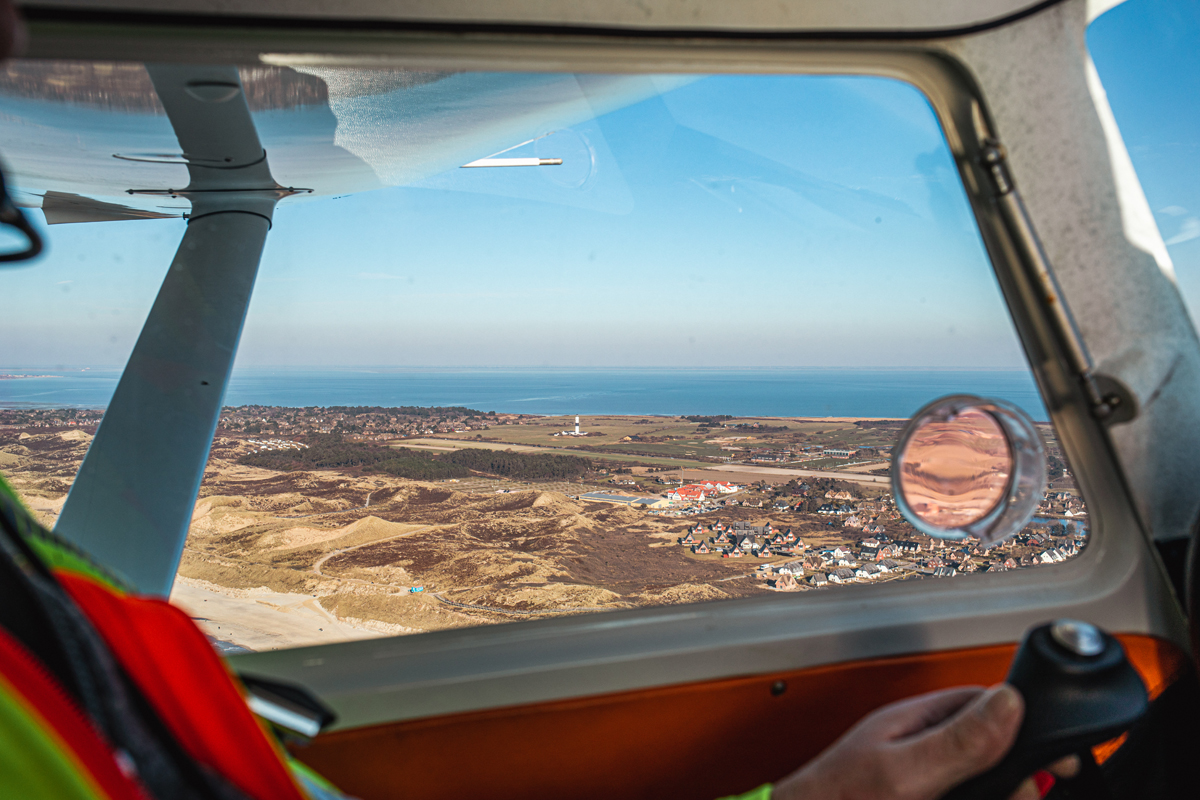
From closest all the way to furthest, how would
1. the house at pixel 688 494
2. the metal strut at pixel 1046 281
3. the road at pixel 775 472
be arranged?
the metal strut at pixel 1046 281 < the road at pixel 775 472 < the house at pixel 688 494

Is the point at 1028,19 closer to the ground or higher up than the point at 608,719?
higher up

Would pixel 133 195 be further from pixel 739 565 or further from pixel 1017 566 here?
pixel 1017 566

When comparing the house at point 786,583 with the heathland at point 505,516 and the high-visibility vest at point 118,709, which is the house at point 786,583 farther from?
the high-visibility vest at point 118,709

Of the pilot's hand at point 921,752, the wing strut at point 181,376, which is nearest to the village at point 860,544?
the pilot's hand at point 921,752

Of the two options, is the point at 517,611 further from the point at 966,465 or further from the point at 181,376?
the point at 181,376

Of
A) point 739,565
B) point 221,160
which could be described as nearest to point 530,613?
point 739,565

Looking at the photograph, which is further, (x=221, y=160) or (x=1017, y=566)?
(x=221, y=160)
